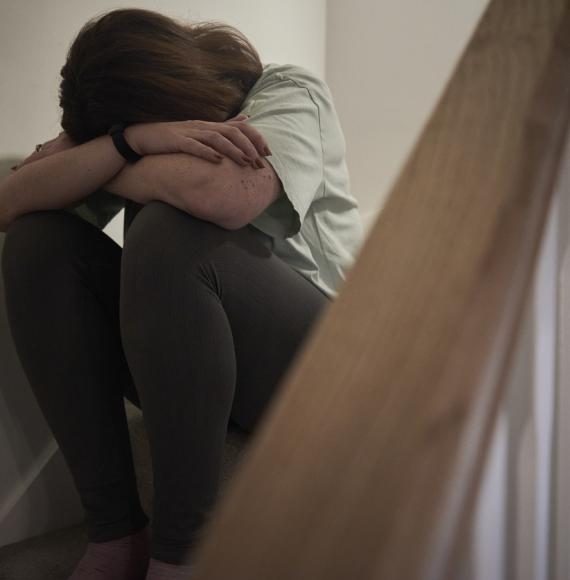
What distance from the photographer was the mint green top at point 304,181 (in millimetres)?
853

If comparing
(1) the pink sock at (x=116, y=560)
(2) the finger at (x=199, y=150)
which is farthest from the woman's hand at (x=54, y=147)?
(1) the pink sock at (x=116, y=560)

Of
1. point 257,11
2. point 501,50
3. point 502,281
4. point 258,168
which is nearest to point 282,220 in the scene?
point 258,168

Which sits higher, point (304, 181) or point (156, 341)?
point (304, 181)

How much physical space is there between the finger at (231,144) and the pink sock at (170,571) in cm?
45

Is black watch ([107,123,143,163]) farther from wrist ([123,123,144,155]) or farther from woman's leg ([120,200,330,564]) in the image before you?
woman's leg ([120,200,330,564])

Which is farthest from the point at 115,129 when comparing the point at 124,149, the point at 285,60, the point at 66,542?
the point at 285,60

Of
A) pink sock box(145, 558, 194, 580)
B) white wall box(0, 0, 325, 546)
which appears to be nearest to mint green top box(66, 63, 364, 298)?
white wall box(0, 0, 325, 546)

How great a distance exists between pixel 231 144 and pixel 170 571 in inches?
18.6

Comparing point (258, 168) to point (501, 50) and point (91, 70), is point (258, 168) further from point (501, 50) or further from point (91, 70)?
point (501, 50)

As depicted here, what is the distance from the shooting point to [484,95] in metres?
0.35

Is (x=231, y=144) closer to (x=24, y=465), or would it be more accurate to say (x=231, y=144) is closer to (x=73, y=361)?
(x=73, y=361)

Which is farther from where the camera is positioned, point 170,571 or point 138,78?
point 138,78

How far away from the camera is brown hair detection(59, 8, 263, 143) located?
0.92 metres

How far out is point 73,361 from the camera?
85 cm
